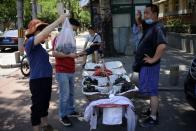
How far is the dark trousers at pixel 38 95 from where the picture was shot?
5949 millimetres

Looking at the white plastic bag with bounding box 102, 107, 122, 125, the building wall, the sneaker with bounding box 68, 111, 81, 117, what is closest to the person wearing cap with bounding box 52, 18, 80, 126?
the sneaker with bounding box 68, 111, 81, 117

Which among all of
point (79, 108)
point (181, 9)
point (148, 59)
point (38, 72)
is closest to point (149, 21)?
point (148, 59)

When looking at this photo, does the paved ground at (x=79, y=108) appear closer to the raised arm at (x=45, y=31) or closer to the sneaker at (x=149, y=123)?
the sneaker at (x=149, y=123)

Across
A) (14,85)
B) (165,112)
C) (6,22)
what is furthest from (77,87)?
(6,22)

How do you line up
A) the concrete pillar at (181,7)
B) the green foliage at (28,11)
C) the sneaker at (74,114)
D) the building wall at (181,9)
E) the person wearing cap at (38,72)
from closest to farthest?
1. the person wearing cap at (38,72)
2. the sneaker at (74,114)
3. the building wall at (181,9)
4. the concrete pillar at (181,7)
5. the green foliage at (28,11)

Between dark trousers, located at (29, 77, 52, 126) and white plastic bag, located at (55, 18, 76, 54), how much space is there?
735mm

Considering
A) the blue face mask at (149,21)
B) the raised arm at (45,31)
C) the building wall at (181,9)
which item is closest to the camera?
the raised arm at (45,31)

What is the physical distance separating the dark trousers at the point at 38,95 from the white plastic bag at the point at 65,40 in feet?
2.41

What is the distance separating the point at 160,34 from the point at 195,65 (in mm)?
823

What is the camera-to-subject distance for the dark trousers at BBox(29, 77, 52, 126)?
5.95 metres

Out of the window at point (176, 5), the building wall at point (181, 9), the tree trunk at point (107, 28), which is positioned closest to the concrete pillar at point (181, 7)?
the building wall at point (181, 9)

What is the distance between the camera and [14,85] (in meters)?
11.9

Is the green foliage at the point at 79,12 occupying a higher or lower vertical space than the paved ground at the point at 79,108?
higher

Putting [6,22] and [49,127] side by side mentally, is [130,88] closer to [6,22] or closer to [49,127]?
[49,127]
